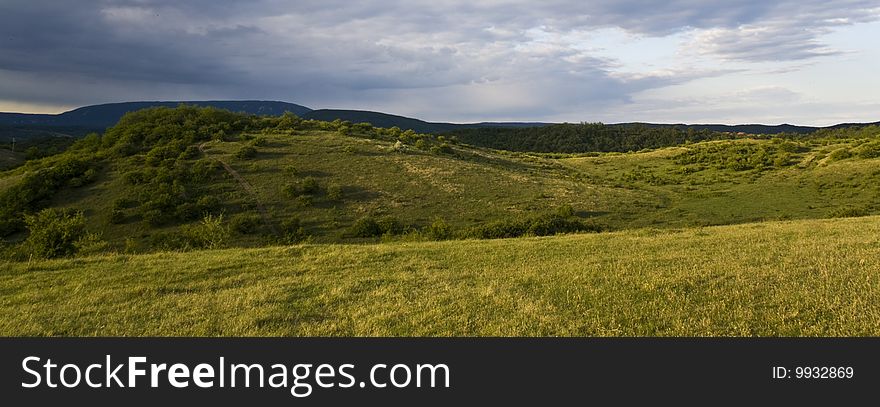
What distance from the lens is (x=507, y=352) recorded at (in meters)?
6.83

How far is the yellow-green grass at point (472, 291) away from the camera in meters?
8.08

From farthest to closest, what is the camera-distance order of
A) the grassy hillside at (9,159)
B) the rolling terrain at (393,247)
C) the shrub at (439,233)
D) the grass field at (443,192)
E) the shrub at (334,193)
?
1. the grassy hillside at (9,159)
2. the shrub at (334,193)
3. the grass field at (443,192)
4. the shrub at (439,233)
5. the rolling terrain at (393,247)

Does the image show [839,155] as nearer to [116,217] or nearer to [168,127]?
[116,217]

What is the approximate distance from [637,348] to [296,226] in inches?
1332

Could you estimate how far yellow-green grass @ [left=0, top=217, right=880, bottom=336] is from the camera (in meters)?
8.08

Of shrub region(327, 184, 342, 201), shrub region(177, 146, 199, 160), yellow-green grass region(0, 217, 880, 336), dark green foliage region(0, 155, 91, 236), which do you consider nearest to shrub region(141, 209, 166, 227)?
dark green foliage region(0, 155, 91, 236)

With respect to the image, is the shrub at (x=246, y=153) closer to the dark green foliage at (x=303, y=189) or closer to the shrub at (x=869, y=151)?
the dark green foliage at (x=303, y=189)

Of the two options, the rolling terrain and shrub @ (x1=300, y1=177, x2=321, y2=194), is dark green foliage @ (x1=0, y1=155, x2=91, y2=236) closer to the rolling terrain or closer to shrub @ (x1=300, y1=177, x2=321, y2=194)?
the rolling terrain

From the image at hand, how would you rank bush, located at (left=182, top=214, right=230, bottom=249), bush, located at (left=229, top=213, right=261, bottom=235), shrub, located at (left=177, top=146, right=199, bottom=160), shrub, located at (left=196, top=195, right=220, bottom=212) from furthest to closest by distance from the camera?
1. shrub, located at (left=177, top=146, right=199, bottom=160)
2. shrub, located at (left=196, top=195, right=220, bottom=212)
3. bush, located at (left=229, top=213, right=261, bottom=235)
4. bush, located at (left=182, top=214, right=230, bottom=249)

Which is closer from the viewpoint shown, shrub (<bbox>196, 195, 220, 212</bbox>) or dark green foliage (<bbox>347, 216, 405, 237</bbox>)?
dark green foliage (<bbox>347, 216, 405, 237</bbox>)

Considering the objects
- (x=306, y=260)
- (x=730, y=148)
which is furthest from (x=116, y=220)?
(x=730, y=148)

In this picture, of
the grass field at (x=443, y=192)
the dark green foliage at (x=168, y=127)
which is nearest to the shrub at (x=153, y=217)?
the grass field at (x=443, y=192)

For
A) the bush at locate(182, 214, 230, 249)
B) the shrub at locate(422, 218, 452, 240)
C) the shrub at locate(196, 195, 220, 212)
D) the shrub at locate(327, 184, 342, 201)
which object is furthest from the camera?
the shrub at locate(327, 184, 342, 201)

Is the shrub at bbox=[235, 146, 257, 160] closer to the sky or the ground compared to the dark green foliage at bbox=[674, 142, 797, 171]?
closer to the ground
